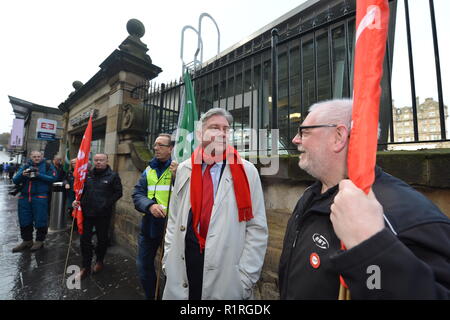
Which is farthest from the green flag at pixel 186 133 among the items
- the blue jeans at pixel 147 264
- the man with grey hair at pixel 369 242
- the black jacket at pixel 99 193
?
the man with grey hair at pixel 369 242

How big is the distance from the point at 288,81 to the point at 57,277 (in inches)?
188

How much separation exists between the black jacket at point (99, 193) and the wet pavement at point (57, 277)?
108 cm

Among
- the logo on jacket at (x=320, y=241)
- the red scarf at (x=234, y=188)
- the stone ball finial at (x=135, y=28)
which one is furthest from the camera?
the stone ball finial at (x=135, y=28)

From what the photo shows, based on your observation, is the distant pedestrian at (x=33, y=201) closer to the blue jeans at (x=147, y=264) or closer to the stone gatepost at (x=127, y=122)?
the stone gatepost at (x=127, y=122)

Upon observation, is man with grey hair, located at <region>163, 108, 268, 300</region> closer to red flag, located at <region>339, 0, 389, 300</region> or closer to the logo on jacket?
the logo on jacket

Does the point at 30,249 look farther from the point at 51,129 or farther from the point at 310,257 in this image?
the point at 51,129

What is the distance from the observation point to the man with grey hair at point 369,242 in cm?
61

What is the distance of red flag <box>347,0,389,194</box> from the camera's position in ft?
2.37

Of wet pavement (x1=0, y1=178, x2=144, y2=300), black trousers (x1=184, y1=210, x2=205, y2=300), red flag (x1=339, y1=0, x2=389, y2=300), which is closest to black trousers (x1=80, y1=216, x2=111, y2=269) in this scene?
wet pavement (x1=0, y1=178, x2=144, y2=300)

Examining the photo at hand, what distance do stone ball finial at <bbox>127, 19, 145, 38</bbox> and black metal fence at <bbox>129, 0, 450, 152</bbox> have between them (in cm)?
174

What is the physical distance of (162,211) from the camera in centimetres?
259

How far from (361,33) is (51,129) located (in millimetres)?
17405

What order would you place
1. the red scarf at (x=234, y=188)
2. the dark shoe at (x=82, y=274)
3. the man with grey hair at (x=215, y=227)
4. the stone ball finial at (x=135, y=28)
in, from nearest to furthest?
the man with grey hair at (x=215, y=227) < the red scarf at (x=234, y=188) < the dark shoe at (x=82, y=274) < the stone ball finial at (x=135, y=28)

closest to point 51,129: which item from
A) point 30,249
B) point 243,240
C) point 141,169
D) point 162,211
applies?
point 30,249
